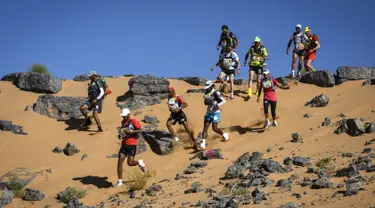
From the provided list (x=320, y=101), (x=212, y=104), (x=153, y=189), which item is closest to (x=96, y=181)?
(x=153, y=189)

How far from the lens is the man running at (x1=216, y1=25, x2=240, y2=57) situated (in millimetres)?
15422

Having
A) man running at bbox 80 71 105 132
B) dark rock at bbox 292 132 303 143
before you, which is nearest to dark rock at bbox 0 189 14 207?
man running at bbox 80 71 105 132

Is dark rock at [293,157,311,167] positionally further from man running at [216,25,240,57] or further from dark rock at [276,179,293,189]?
man running at [216,25,240,57]

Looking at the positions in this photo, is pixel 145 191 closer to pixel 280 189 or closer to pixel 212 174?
pixel 212 174

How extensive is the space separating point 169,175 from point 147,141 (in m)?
2.33

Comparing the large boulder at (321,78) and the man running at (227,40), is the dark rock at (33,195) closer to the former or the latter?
the man running at (227,40)

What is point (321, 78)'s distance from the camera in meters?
16.3

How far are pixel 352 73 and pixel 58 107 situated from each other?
10.3m

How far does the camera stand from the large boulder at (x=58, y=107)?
1549 centimetres

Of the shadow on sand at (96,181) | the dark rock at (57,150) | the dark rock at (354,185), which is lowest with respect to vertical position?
the shadow on sand at (96,181)

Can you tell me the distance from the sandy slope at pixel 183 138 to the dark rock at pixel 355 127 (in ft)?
0.59

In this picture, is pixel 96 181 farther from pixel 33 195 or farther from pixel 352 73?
pixel 352 73

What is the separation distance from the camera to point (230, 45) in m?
15.4

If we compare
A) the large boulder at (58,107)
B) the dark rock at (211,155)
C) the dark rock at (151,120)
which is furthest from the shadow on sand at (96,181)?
the large boulder at (58,107)
